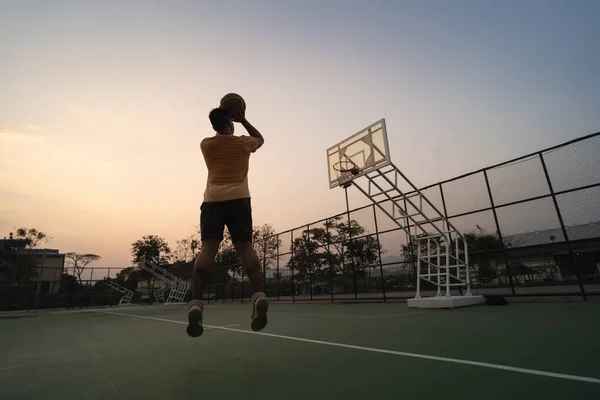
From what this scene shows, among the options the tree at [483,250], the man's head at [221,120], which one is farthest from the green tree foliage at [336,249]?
the man's head at [221,120]

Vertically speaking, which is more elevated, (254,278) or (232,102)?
(232,102)

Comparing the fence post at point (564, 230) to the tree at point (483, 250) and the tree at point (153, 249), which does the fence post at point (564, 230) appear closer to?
the tree at point (483, 250)

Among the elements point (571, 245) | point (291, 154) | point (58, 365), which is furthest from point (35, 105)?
point (571, 245)

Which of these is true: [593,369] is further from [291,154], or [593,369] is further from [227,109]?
[291,154]

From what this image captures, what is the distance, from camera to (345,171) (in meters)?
7.34

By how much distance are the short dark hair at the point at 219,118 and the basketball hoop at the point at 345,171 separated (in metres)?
5.16

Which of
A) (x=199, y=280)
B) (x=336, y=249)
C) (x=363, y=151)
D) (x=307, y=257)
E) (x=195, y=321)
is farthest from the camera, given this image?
(x=307, y=257)

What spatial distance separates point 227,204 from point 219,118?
67cm

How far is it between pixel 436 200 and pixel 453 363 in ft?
23.6

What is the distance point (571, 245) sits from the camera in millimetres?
5957

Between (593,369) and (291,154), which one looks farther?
(291,154)

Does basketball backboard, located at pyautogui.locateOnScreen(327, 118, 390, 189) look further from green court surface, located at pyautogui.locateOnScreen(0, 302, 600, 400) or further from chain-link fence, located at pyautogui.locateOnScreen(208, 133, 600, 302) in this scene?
green court surface, located at pyautogui.locateOnScreen(0, 302, 600, 400)

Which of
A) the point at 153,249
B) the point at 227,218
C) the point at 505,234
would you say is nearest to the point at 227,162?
the point at 227,218

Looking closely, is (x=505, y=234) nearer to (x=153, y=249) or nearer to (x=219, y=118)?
(x=219, y=118)
